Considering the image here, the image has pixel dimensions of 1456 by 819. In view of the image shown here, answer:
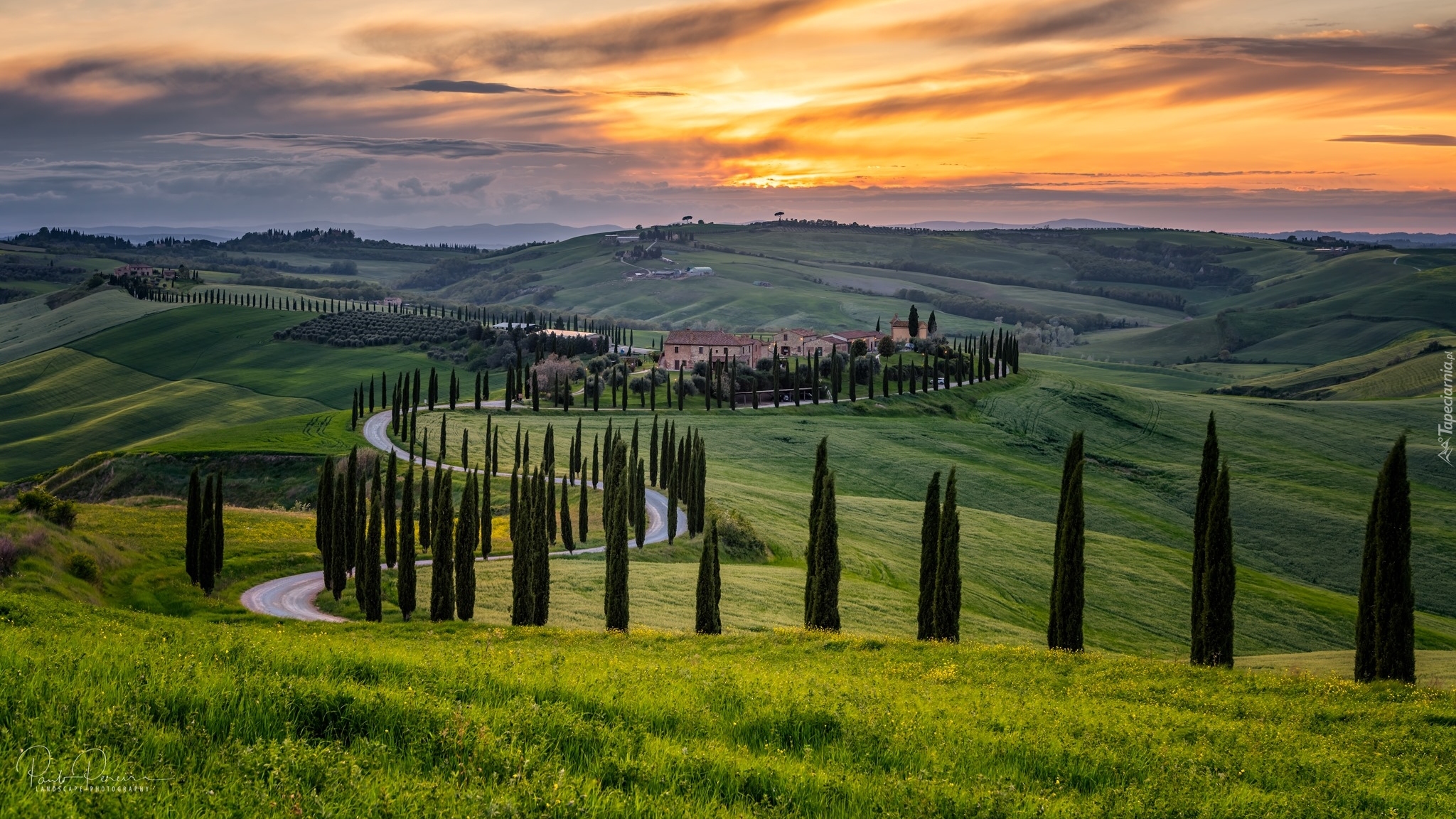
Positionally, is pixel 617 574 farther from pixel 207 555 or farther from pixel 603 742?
pixel 603 742

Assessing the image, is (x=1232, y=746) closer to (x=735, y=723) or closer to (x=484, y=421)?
(x=735, y=723)

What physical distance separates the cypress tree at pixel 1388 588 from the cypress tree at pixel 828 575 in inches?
909

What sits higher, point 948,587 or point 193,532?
point 948,587

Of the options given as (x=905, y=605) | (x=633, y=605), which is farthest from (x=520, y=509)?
(x=905, y=605)

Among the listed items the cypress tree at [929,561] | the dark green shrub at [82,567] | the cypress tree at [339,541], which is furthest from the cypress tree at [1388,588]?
the dark green shrub at [82,567]

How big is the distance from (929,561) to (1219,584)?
14.1 metres

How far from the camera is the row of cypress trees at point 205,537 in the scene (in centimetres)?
6272

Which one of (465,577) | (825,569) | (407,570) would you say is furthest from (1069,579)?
(407,570)

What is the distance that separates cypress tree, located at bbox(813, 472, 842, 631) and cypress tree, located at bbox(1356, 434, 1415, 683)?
23078 millimetres

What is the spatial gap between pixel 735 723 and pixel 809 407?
144 m

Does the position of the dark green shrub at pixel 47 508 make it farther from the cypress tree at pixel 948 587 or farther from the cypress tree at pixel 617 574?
the cypress tree at pixel 948 587

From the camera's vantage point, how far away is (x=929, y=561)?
168ft

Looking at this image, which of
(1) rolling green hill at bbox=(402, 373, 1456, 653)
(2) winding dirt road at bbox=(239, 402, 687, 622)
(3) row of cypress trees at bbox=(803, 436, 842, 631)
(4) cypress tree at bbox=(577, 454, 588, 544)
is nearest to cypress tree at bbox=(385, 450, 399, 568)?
(2) winding dirt road at bbox=(239, 402, 687, 622)

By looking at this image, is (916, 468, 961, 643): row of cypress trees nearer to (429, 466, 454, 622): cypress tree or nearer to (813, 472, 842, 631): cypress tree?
(813, 472, 842, 631): cypress tree
